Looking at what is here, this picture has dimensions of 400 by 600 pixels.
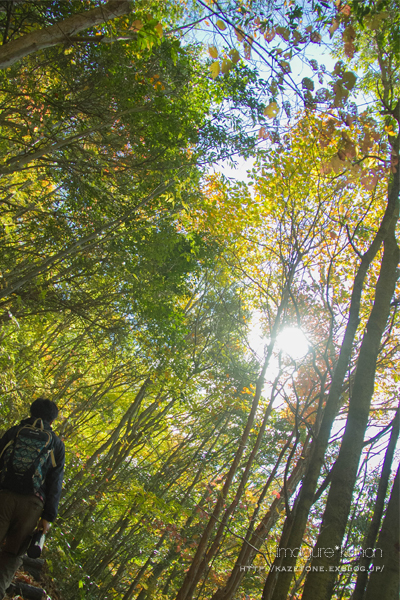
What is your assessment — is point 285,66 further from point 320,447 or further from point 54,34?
point 320,447

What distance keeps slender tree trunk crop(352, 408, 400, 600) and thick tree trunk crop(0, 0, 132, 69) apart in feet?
13.1

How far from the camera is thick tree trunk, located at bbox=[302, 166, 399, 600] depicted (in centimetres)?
204

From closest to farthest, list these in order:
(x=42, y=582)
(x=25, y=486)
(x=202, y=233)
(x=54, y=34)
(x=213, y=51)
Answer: (x=213, y=51) → (x=25, y=486) → (x=54, y=34) → (x=42, y=582) → (x=202, y=233)

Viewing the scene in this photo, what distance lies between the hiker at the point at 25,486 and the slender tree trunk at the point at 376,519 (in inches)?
90.7

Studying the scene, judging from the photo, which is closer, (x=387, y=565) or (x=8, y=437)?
(x=387, y=565)

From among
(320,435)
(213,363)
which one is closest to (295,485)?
(213,363)

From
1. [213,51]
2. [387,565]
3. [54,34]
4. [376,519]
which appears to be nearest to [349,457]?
[387,565]

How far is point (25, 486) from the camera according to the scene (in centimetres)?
251

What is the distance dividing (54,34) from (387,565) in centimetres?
452

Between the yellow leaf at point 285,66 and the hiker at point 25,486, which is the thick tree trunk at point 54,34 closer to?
the yellow leaf at point 285,66

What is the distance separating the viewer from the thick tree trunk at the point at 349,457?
2.04 metres

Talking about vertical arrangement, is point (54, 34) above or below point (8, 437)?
above

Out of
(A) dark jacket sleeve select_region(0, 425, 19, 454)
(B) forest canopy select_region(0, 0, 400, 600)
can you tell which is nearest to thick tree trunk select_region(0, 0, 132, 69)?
(B) forest canopy select_region(0, 0, 400, 600)

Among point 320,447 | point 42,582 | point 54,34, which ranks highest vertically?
point 54,34
